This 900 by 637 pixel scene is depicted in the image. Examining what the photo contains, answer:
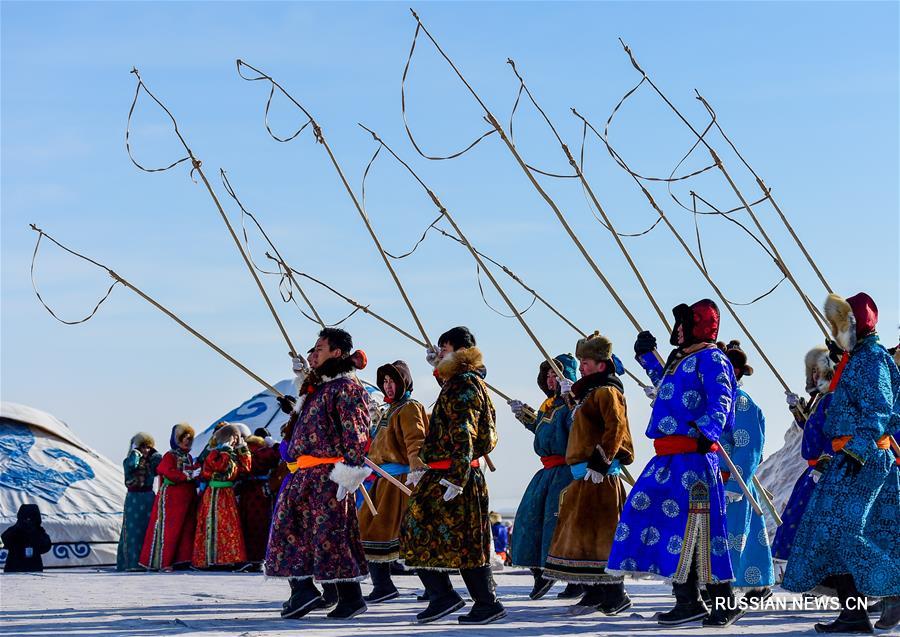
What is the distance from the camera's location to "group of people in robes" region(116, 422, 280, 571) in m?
12.6

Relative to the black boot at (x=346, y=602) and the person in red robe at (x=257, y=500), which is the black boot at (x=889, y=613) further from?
the person in red robe at (x=257, y=500)

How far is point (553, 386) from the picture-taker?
8539 mm

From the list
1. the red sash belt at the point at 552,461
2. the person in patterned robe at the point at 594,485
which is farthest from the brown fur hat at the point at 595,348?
the red sash belt at the point at 552,461

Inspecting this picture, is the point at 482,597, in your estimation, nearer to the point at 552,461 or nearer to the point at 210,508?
the point at 552,461

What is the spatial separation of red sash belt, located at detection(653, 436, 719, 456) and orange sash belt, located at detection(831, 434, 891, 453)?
0.55 meters

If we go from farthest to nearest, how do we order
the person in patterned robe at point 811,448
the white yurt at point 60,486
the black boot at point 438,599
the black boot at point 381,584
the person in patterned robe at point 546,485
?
1. the white yurt at point 60,486
2. the black boot at point 381,584
3. the person in patterned robe at point 546,485
4. the person in patterned robe at point 811,448
5. the black boot at point 438,599

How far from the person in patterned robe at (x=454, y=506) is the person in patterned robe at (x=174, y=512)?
6481 millimetres

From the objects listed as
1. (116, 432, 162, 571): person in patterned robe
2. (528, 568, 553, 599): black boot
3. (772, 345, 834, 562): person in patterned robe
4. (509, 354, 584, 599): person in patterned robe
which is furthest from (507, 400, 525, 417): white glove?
(116, 432, 162, 571): person in patterned robe

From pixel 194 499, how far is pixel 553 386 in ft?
18.4

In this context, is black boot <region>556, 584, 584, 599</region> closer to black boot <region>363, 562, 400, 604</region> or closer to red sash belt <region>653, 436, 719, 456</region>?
black boot <region>363, 562, 400, 604</region>

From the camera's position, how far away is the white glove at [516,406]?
28.9ft

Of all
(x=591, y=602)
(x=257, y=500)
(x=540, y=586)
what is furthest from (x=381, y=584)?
(x=257, y=500)

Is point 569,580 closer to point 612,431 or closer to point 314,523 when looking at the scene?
point 612,431

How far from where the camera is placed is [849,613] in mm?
5977
